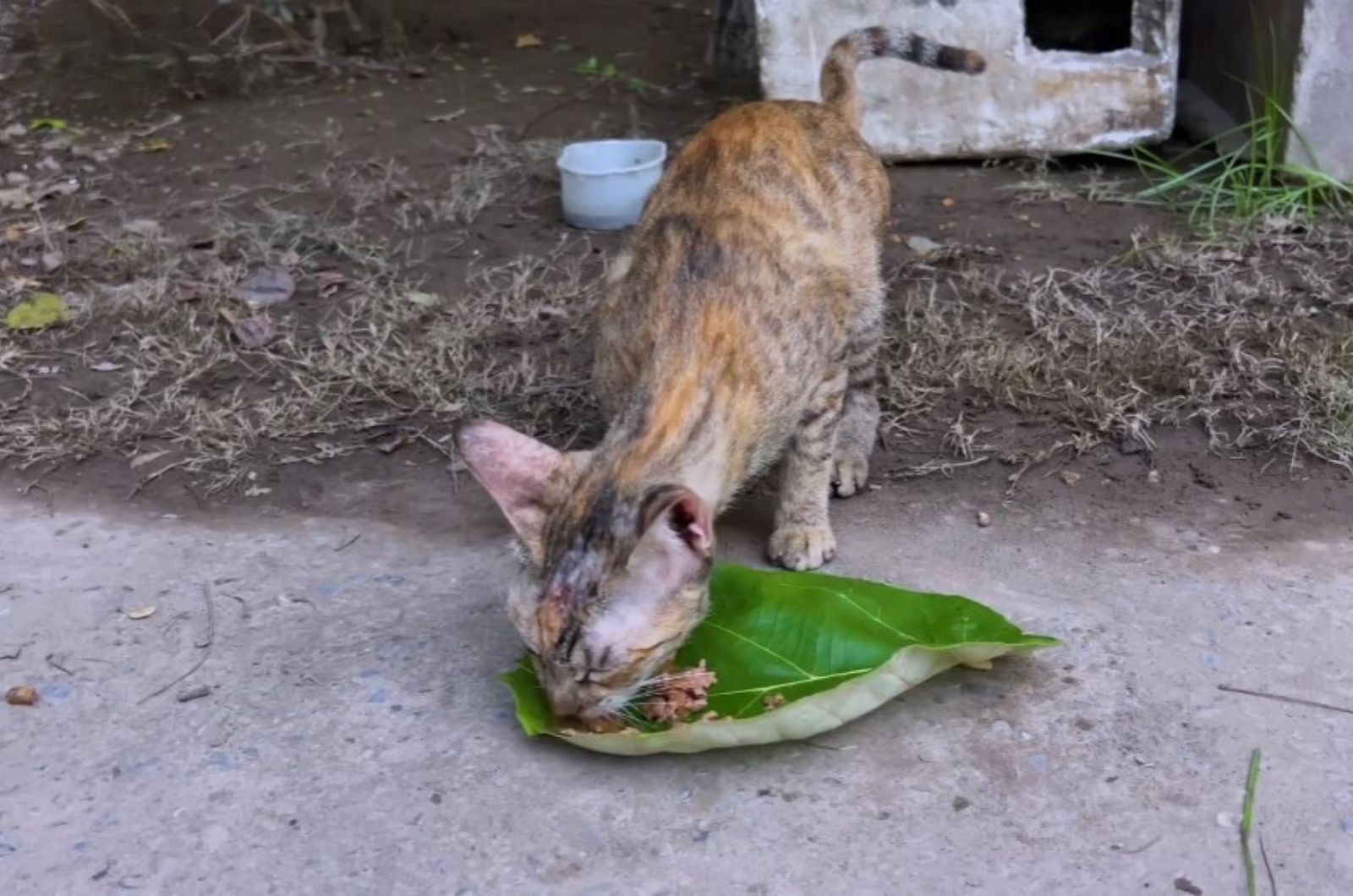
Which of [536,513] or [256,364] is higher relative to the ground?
[536,513]

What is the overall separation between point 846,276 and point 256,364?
2.10 m

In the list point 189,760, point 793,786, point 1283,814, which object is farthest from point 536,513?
point 1283,814

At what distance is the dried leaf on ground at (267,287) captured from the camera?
16.5 ft

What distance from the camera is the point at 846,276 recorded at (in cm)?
368

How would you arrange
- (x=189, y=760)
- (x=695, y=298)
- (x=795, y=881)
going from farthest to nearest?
1. (x=695, y=298)
2. (x=189, y=760)
3. (x=795, y=881)

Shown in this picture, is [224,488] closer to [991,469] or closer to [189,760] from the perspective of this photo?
[189,760]

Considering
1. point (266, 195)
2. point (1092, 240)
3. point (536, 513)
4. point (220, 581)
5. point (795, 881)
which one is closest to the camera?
point (795, 881)

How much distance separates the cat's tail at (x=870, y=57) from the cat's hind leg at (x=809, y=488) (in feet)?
3.94

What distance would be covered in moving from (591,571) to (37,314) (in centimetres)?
318

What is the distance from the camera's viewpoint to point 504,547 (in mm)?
3611

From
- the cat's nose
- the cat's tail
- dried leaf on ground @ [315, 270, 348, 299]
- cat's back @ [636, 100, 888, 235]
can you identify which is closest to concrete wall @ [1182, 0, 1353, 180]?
the cat's tail

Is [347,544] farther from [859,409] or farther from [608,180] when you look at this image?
[608,180]

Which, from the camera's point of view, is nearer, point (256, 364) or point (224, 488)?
point (224, 488)

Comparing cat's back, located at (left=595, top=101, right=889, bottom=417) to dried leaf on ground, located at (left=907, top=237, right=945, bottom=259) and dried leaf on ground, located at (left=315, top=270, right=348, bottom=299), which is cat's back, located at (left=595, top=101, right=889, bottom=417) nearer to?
dried leaf on ground, located at (left=907, top=237, right=945, bottom=259)
